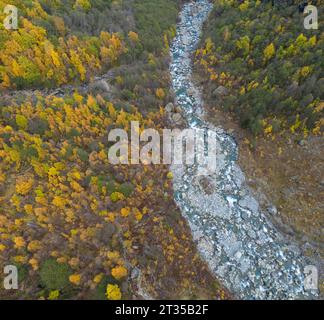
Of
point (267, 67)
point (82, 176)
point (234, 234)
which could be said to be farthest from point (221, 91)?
point (82, 176)

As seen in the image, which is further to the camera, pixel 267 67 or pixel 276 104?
pixel 267 67

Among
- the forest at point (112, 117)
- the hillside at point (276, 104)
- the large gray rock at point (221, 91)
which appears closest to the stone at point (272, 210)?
the hillside at point (276, 104)

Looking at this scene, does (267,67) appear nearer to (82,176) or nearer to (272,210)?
(272,210)

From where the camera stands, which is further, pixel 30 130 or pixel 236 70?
pixel 236 70

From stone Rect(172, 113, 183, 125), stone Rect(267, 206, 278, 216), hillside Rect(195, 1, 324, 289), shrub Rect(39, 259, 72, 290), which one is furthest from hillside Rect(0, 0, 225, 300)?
stone Rect(267, 206, 278, 216)

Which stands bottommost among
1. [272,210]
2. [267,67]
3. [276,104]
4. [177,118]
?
[272,210]

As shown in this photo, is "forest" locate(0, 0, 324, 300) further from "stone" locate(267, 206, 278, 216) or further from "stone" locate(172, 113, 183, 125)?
"stone" locate(267, 206, 278, 216)
